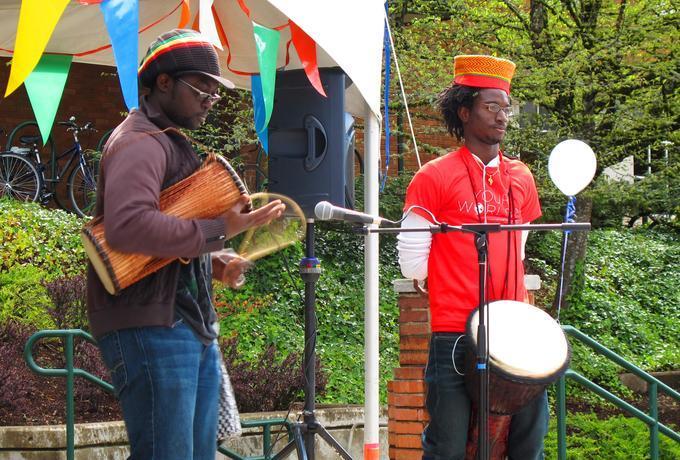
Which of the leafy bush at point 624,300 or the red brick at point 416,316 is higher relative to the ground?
the red brick at point 416,316

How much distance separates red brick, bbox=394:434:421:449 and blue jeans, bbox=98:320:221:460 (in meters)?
3.33

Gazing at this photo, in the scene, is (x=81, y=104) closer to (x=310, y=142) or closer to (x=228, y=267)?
(x=310, y=142)

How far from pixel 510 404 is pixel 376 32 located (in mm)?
2475

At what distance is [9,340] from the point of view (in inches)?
284

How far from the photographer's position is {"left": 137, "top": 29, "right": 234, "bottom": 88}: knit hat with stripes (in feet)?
10.4

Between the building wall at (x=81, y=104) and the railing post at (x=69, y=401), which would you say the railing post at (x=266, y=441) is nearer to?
the railing post at (x=69, y=401)

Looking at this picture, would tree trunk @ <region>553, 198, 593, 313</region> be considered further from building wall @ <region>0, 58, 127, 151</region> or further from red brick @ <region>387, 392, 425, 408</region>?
building wall @ <region>0, 58, 127, 151</region>

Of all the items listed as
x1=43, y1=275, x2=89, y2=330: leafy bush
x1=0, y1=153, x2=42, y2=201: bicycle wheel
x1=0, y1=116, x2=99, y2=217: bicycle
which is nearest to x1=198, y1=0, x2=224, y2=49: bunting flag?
x1=43, y1=275, x2=89, y2=330: leafy bush

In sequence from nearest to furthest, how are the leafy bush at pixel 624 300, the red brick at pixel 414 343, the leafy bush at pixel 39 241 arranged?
the red brick at pixel 414 343 → the leafy bush at pixel 39 241 → the leafy bush at pixel 624 300

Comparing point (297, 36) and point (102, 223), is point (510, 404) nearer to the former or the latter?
point (102, 223)

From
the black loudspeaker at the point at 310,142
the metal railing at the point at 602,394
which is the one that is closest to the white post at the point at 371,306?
the black loudspeaker at the point at 310,142

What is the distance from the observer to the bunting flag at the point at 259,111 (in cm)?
538

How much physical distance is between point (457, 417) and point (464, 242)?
67cm

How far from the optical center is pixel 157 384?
2943 millimetres
